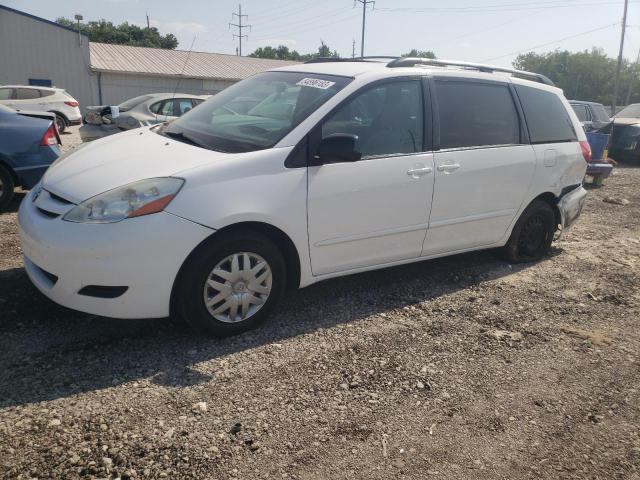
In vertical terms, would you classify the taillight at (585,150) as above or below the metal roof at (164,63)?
below

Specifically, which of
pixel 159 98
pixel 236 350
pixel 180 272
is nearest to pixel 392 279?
pixel 236 350

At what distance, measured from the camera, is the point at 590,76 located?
72.3 m

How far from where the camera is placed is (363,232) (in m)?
4.02

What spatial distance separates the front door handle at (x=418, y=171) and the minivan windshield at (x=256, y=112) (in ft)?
2.73

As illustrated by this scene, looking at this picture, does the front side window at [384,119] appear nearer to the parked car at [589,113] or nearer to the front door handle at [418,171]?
the front door handle at [418,171]

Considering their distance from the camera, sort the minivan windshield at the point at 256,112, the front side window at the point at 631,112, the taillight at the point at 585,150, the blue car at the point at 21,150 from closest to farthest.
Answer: the minivan windshield at the point at 256,112 < the taillight at the point at 585,150 < the blue car at the point at 21,150 < the front side window at the point at 631,112

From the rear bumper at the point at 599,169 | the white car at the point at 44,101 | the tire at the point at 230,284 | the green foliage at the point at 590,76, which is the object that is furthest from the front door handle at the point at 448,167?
the green foliage at the point at 590,76

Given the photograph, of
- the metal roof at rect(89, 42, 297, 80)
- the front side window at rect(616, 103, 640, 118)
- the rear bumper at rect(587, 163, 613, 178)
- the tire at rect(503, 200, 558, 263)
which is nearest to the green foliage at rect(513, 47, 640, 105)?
the metal roof at rect(89, 42, 297, 80)

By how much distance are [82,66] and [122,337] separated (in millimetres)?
30124

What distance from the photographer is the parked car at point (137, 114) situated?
379 inches

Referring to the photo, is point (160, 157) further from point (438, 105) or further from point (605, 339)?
point (605, 339)

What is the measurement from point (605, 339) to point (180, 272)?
3.12m

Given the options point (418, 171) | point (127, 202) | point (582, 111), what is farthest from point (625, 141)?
point (127, 202)

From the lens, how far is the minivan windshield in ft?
12.4
